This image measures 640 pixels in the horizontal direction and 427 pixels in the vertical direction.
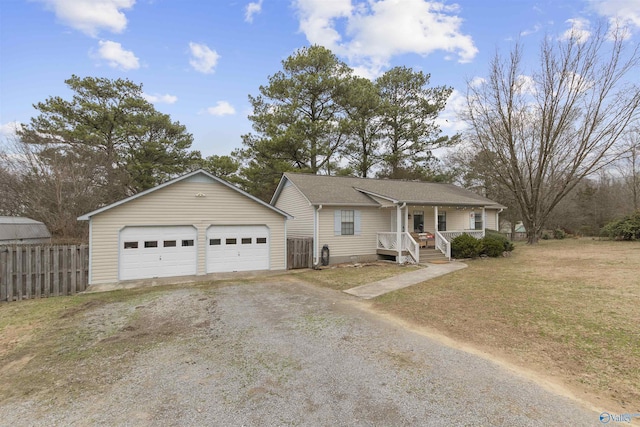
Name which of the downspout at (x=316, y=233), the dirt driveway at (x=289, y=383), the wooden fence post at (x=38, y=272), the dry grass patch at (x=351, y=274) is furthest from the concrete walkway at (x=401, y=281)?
the wooden fence post at (x=38, y=272)

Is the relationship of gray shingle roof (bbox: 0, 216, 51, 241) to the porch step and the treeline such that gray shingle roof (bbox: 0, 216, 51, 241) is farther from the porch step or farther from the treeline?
the porch step

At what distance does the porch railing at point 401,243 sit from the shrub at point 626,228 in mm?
18029

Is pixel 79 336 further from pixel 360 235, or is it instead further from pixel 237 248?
pixel 360 235

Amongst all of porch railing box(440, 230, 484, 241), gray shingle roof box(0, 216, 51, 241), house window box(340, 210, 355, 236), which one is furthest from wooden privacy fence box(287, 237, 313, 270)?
gray shingle roof box(0, 216, 51, 241)

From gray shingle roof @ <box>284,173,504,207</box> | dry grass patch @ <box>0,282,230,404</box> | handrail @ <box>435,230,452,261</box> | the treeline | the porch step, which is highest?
the treeline

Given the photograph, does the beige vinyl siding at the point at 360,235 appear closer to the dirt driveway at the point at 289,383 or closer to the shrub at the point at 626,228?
the dirt driveway at the point at 289,383

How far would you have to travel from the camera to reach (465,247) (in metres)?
15.2

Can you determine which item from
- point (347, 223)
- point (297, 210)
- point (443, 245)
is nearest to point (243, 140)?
point (297, 210)

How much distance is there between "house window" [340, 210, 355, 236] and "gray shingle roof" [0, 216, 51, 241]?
14.8 meters

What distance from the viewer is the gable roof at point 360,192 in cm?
1464

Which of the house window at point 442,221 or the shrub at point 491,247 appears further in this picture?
the house window at point 442,221

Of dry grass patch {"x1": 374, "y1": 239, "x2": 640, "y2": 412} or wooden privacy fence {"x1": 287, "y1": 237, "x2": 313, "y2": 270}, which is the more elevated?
wooden privacy fence {"x1": 287, "y1": 237, "x2": 313, "y2": 270}

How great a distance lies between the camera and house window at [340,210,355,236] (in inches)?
587

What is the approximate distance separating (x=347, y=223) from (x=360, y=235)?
95 cm
